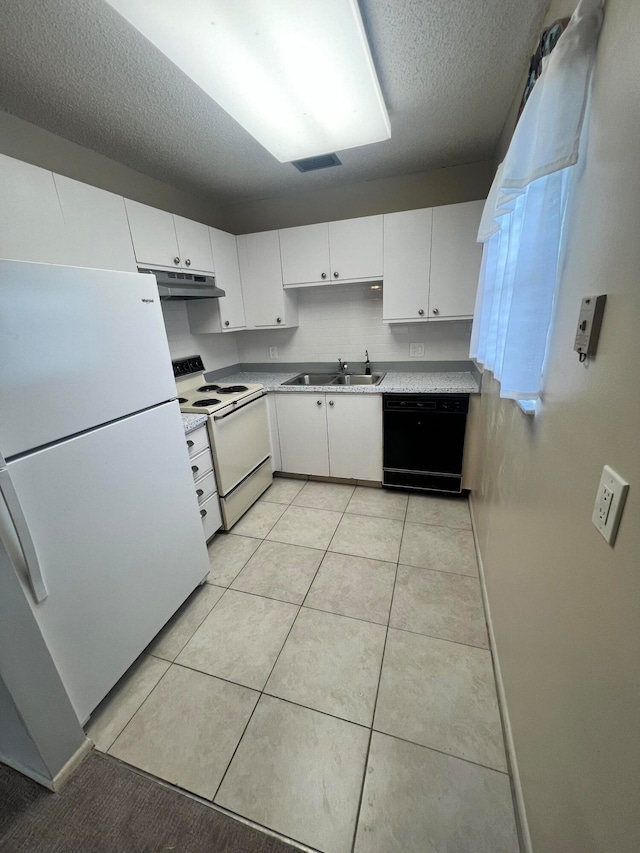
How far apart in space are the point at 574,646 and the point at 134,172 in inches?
127

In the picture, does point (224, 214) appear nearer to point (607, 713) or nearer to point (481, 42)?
point (481, 42)

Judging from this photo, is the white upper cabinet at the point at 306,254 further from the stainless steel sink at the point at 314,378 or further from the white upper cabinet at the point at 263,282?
the stainless steel sink at the point at 314,378

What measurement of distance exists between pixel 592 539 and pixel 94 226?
2.36 metres

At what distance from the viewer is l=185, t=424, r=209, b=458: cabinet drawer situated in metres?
1.99

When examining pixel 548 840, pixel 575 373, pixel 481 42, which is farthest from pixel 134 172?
pixel 548 840

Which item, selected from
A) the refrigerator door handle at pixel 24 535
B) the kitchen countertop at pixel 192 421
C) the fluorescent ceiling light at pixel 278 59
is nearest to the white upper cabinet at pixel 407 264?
the fluorescent ceiling light at pixel 278 59

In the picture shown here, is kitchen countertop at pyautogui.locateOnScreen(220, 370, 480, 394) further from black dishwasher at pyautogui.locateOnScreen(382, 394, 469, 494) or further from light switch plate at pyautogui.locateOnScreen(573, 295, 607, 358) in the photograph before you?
light switch plate at pyautogui.locateOnScreen(573, 295, 607, 358)

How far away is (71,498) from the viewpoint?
3.79 ft

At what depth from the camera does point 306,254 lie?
271 cm

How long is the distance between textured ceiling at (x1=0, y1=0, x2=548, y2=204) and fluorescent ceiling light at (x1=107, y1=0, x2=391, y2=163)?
13 centimetres

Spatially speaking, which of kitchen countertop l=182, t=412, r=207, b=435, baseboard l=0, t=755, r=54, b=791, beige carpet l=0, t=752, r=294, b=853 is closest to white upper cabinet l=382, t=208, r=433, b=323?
kitchen countertop l=182, t=412, r=207, b=435

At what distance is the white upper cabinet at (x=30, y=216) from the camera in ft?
4.49

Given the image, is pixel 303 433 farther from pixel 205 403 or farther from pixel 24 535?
pixel 24 535

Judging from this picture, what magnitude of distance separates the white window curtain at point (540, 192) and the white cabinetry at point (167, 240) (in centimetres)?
190
